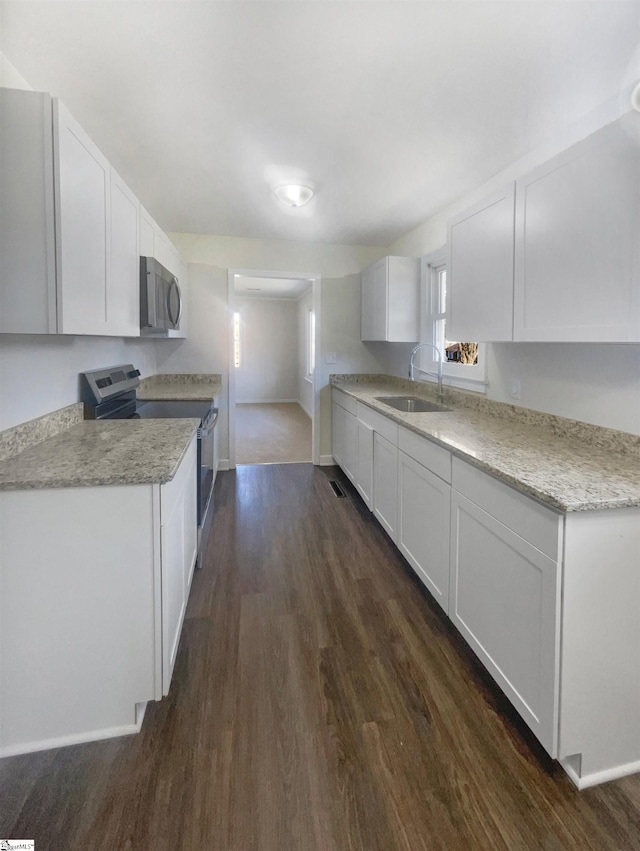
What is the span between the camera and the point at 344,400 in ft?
13.4

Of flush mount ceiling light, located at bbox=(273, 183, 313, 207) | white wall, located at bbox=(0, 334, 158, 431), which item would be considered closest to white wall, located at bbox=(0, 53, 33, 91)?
white wall, located at bbox=(0, 334, 158, 431)

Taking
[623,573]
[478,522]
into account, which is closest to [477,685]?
[478,522]

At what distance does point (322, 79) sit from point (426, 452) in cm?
169

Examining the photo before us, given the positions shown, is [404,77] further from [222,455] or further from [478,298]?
[222,455]

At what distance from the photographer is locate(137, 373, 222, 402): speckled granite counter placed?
3314 mm

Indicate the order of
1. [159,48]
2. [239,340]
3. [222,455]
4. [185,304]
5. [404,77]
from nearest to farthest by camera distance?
A: [159,48] → [404,77] → [185,304] → [222,455] → [239,340]

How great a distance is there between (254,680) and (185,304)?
3442 millimetres

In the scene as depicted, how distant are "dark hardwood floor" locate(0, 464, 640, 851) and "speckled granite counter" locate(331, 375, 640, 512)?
2.85 ft

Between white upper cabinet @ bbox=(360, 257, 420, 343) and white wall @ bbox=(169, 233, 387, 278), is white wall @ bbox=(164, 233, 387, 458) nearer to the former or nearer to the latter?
white wall @ bbox=(169, 233, 387, 278)

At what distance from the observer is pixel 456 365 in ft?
10.4

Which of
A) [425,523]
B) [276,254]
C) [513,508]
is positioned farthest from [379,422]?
[276,254]

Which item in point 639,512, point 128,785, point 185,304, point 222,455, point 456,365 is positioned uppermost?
point 185,304

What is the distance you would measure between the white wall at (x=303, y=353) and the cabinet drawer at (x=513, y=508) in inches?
263

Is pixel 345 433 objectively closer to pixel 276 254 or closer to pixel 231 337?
pixel 231 337
